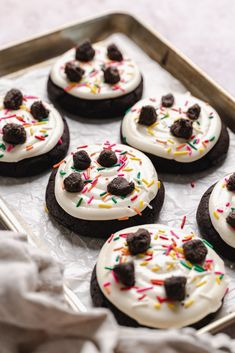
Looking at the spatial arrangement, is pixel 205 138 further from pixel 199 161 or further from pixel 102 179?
pixel 102 179

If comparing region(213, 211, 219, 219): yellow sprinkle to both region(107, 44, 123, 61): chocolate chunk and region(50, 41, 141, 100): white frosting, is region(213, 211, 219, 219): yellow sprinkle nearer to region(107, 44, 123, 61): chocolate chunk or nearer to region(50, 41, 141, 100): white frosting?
region(50, 41, 141, 100): white frosting

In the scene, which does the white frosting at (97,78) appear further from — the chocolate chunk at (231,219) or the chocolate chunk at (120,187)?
the chocolate chunk at (231,219)

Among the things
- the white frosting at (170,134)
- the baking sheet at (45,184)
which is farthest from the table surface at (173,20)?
the white frosting at (170,134)

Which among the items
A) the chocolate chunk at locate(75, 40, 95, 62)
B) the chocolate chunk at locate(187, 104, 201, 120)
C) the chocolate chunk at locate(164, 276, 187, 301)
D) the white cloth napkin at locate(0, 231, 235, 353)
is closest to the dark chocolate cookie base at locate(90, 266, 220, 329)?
the chocolate chunk at locate(164, 276, 187, 301)

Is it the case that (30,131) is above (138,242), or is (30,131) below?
below

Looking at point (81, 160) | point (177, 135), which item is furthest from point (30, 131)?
point (177, 135)

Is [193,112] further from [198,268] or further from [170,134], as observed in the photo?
[198,268]
